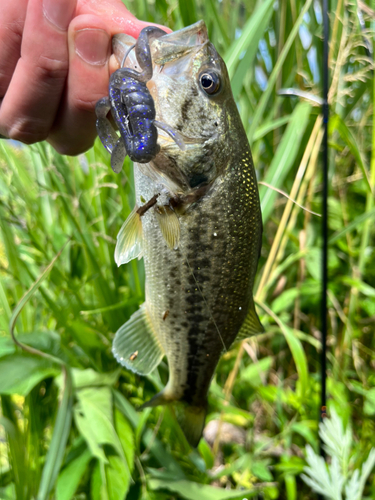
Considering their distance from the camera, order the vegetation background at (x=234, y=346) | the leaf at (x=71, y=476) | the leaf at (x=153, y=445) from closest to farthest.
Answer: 1. the leaf at (x=71, y=476)
2. the vegetation background at (x=234, y=346)
3. the leaf at (x=153, y=445)

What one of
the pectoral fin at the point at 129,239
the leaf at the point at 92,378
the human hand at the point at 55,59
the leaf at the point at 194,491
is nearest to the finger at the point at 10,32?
the human hand at the point at 55,59

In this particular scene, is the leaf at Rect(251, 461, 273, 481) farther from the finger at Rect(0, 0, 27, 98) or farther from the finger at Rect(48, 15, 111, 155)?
the finger at Rect(0, 0, 27, 98)

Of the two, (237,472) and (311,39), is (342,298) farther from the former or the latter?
(311,39)

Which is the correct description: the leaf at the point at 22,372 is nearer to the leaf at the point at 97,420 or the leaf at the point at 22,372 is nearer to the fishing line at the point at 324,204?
the leaf at the point at 97,420

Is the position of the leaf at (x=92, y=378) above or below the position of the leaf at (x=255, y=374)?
above

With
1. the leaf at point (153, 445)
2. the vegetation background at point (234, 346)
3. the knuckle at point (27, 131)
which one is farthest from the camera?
the leaf at point (153, 445)

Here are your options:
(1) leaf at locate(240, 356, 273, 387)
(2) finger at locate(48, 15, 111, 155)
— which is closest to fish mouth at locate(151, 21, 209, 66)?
(2) finger at locate(48, 15, 111, 155)

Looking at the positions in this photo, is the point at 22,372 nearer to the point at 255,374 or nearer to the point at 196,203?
the point at 196,203

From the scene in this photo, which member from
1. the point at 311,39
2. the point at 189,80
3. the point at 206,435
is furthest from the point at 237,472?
the point at 311,39
